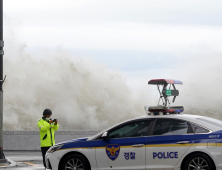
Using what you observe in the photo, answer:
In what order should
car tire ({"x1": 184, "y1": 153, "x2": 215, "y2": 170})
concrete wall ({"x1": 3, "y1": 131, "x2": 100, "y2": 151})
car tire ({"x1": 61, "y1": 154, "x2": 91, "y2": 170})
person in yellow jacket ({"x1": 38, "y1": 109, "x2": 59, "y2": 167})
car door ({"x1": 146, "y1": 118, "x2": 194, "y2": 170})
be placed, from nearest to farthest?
car tire ({"x1": 184, "y1": 153, "x2": 215, "y2": 170})
car door ({"x1": 146, "y1": 118, "x2": 194, "y2": 170})
car tire ({"x1": 61, "y1": 154, "x2": 91, "y2": 170})
person in yellow jacket ({"x1": 38, "y1": 109, "x2": 59, "y2": 167})
concrete wall ({"x1": 3, "y1": 131, "x2": 100, "y2": 151})

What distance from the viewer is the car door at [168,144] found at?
28.8 ft

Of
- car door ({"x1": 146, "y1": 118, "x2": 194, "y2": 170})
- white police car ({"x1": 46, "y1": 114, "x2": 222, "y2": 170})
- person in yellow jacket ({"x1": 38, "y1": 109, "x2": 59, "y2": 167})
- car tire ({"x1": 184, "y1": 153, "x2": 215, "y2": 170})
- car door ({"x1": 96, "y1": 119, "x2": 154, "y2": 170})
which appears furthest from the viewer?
person in yellow jacket ({"x1": 38, "y1": 109, "x2": 59, "y2": 167})

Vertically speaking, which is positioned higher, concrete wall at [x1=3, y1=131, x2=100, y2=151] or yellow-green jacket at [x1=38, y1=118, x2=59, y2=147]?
yellow-green jacket at [x1=38, y1=118, x2=59, y2=147]

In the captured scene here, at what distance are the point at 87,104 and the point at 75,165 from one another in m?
20.8

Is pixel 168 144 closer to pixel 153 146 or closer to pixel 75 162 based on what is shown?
pixel 153 146

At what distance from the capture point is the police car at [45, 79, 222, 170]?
8.65 m

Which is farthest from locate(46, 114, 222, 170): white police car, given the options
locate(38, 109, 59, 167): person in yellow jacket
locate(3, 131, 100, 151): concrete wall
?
locate(3, 131, 100, 151): concrete wall

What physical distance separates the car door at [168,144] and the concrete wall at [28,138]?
29.9 feet

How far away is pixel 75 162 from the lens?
9500 millimetres

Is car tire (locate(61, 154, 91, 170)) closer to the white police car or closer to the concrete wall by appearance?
the white police car

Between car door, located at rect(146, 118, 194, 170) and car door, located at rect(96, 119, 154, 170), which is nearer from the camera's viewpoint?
car door, located at rect(146, 118, 194, 170)

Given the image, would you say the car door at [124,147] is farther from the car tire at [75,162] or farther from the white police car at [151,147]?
the car tire at [75,162]

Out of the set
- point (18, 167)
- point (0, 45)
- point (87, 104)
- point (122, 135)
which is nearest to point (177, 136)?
point (122, 135)

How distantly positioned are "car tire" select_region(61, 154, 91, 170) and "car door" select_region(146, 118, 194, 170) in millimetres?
1255
